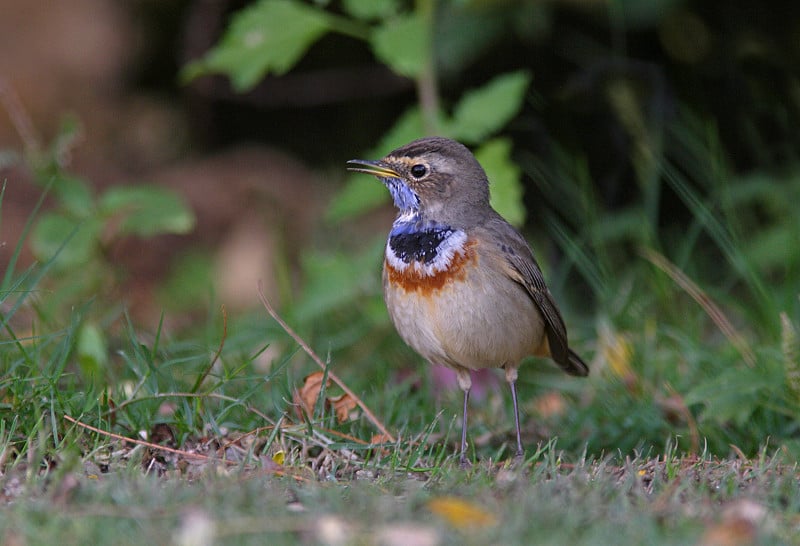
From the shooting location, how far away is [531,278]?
18.1 ft

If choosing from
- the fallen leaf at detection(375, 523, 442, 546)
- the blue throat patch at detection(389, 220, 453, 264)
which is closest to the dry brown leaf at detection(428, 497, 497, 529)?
the fallen leaf at detection(375, 523, 442, 546)

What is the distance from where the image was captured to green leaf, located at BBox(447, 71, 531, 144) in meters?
6.72

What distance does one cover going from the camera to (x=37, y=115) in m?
10.1

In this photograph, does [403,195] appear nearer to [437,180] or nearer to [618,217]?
[437,180]

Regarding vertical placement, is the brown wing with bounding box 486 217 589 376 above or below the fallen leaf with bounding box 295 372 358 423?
above

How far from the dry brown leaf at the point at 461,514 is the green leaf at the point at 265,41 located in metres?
3.97

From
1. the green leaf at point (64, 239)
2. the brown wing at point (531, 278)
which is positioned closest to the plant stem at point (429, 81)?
the brown wing at point (531, 278)

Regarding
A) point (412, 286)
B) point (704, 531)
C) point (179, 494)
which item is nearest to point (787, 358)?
point (412, 286)

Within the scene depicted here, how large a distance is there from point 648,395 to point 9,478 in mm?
3568

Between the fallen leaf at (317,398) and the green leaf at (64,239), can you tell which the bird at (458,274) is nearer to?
the fallen leaf at (317,398)

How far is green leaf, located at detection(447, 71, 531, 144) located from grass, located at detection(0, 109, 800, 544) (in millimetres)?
806

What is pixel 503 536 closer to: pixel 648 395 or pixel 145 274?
pixel 648 395

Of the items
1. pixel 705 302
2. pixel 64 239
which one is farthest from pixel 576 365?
pixel 64 239

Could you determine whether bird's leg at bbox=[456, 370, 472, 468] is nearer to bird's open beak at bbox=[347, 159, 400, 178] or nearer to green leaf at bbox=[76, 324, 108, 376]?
bird's open beak at bbox=[347, 159, 400, 178]
